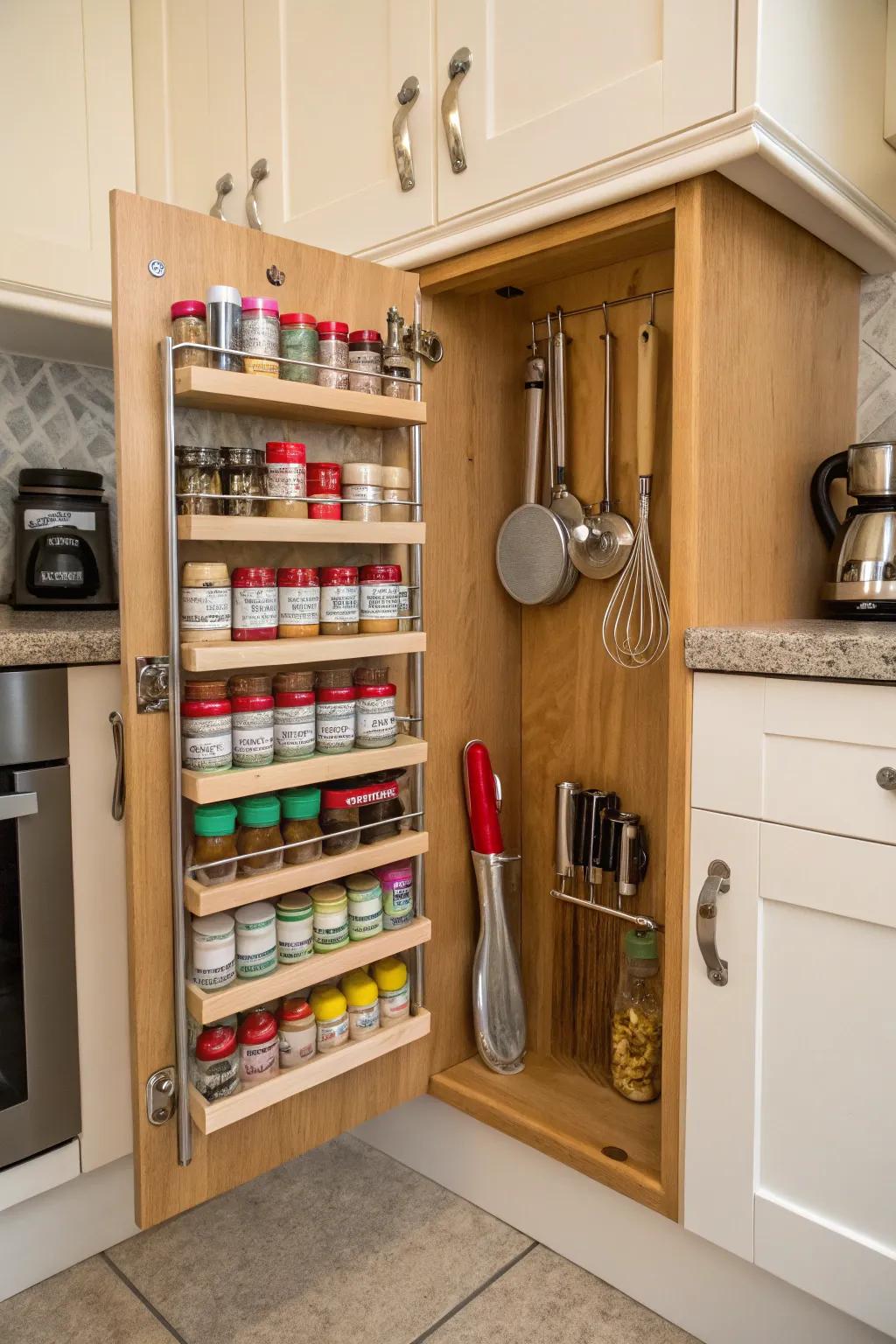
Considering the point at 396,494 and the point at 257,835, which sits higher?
the point at 396,494

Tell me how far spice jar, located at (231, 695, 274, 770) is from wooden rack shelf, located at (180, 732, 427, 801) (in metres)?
0.02

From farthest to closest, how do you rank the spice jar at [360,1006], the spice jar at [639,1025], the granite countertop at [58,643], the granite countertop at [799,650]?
the spice jar at [639,1025], the spice jar at [360,1006], the granite countertop at [58,643], the granite countertop at [799,650]

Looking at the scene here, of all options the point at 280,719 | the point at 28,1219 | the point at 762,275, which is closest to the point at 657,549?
the point at 762,275

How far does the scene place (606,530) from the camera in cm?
150

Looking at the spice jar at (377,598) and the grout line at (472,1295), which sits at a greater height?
the spice jar at (377,598)

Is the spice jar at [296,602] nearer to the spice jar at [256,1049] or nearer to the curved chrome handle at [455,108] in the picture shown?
the spice jar at [256,1049]

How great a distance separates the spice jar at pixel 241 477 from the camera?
115 cm

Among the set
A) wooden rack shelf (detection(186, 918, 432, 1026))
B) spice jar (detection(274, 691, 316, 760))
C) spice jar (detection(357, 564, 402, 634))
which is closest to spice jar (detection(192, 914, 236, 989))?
wooden rack shelf (detection(186, 918, 432, 1026))

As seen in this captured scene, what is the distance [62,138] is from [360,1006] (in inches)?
61.3

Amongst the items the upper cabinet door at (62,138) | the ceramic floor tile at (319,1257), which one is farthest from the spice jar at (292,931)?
the upper cabinet door at (62,138)

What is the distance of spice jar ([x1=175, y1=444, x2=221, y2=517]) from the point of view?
1104 millimetres

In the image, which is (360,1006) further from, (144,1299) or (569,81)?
(569,81)

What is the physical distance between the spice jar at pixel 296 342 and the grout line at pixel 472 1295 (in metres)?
1.31

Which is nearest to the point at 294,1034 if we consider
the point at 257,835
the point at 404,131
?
the point at 257,835
